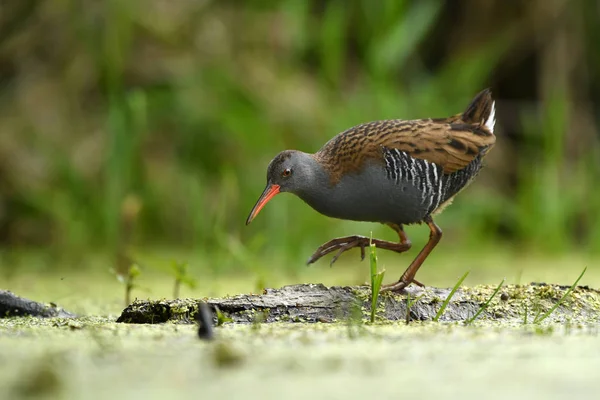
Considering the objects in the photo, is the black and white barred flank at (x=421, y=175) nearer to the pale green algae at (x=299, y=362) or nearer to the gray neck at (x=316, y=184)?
the gray neck at (x=316, y=184)

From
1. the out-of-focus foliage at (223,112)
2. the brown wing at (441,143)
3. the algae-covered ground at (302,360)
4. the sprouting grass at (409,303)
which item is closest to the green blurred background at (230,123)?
the out-of-focus foliage at (223,112)

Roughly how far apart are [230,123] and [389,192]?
2466mm

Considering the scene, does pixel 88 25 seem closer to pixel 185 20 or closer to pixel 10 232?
pixel 185 20

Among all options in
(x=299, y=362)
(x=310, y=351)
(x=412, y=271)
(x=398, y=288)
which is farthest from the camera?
(x=412, y=271)

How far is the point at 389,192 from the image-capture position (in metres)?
3.38

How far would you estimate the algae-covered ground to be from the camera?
1711mm

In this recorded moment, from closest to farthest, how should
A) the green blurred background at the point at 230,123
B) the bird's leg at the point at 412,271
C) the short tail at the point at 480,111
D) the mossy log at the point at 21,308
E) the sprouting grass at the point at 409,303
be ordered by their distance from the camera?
the sprouting grass at the point at 409,303
the mossy log at the point at 21,308
the bird's leg at the point at 412,271
the short tail at the point at 480,111
the green blurred background at the point at 230,123

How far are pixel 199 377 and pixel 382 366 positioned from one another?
1.20 ft

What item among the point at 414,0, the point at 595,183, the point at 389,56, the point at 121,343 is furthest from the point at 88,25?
the point at 121,343

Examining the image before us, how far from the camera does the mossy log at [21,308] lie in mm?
2986

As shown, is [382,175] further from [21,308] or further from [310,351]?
[310,351]

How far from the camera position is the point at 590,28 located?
6707 millimetres

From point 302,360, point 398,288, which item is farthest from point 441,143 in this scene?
point 302,360

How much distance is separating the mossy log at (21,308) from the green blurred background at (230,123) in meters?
1.88
